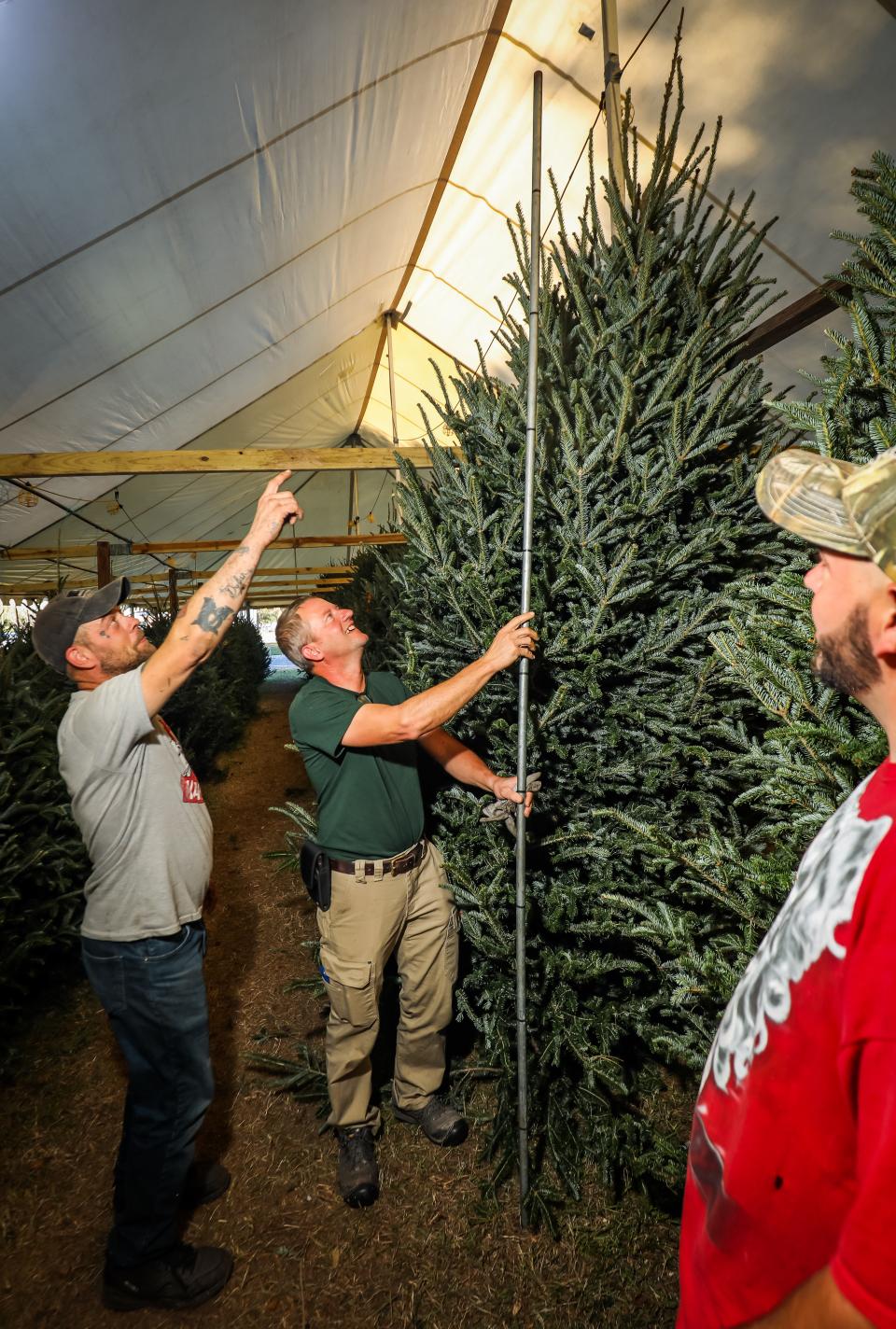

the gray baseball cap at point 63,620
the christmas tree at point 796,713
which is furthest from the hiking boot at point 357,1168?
the gray baseball cap at point 63,620

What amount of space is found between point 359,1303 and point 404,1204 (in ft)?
1.37

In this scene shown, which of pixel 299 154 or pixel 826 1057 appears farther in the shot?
pixel 299 154

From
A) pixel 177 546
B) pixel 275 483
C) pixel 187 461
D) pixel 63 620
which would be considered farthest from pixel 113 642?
pixel 177 546

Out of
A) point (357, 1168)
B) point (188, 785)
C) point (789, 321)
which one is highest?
point (789, 321)

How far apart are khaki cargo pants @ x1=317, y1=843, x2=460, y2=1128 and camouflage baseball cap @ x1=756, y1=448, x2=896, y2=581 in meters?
2.46

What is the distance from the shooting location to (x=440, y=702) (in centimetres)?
256

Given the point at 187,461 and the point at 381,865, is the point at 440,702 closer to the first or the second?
the point at 381,865

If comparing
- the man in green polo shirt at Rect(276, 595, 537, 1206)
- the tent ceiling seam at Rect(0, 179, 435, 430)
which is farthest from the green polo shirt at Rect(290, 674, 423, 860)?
the tent ceiling seam at Rect(0, 179, 435, 430)

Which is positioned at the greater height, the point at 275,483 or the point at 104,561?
the point at 104,561

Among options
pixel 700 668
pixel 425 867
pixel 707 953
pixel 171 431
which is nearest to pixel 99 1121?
pixel 425 867

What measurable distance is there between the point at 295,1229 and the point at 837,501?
369cm

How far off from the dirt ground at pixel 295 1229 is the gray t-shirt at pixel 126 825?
163cm

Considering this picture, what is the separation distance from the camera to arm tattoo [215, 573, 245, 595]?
236 centimetres

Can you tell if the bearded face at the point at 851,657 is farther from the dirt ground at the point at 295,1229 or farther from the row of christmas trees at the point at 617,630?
the dirt ground at the point at 295,1229
